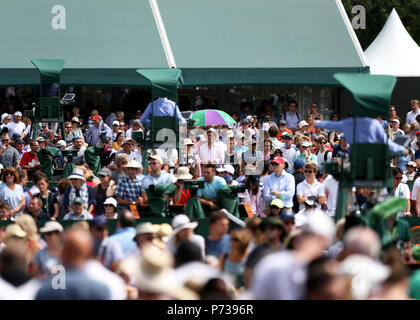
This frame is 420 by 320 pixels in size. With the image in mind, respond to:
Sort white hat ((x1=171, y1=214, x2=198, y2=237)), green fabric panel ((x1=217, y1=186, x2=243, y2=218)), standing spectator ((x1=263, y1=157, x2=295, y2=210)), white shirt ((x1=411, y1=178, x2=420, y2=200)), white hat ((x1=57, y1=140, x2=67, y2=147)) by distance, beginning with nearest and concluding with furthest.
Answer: white hat ((x1=171, y1=214, x2=198, y2=237)) → green fabric panel ((x1=217, y1=186, x2=243, y2=218)) → standing spectator ((x1=263, y1=157, x2=295, y2=210)) → white shirt ((x1=411, y1=178, x2=420, y2=200)) → white hat ((x1=57, y1=140, x2=67, y2=147))

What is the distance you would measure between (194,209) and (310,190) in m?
2.16

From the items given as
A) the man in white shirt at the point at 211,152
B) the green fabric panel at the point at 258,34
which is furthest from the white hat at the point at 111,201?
the green fabric panel at the point at 258,34

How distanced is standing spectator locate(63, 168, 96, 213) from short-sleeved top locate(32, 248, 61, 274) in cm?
390

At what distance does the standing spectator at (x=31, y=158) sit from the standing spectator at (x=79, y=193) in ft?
12.2

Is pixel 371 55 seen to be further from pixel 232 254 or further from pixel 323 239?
pixel 323 239

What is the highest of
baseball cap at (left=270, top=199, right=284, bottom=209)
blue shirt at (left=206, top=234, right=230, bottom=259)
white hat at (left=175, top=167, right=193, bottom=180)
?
white hat at (left=175, top=167, right=193, bottom=180)

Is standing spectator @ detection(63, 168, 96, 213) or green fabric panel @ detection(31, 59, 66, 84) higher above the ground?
green fabric panel @ detection(31, 59, 66, 84)

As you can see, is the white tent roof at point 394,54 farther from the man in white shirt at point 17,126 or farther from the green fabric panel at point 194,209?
the green fabric panel at point 194,209

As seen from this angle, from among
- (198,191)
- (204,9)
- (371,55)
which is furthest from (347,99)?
(198,191)

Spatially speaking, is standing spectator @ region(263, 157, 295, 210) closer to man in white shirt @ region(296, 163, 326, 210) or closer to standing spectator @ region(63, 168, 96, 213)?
man in white shirt @ region(296, 163, 326, 210)

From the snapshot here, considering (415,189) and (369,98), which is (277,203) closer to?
(415,189)

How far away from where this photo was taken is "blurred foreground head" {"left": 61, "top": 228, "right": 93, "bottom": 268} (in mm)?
6324

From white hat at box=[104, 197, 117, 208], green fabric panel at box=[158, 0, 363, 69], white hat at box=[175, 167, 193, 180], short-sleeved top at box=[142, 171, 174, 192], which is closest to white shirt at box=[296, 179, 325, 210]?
white hat at box=[175, 167, 193, 180]

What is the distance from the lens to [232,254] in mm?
9297
